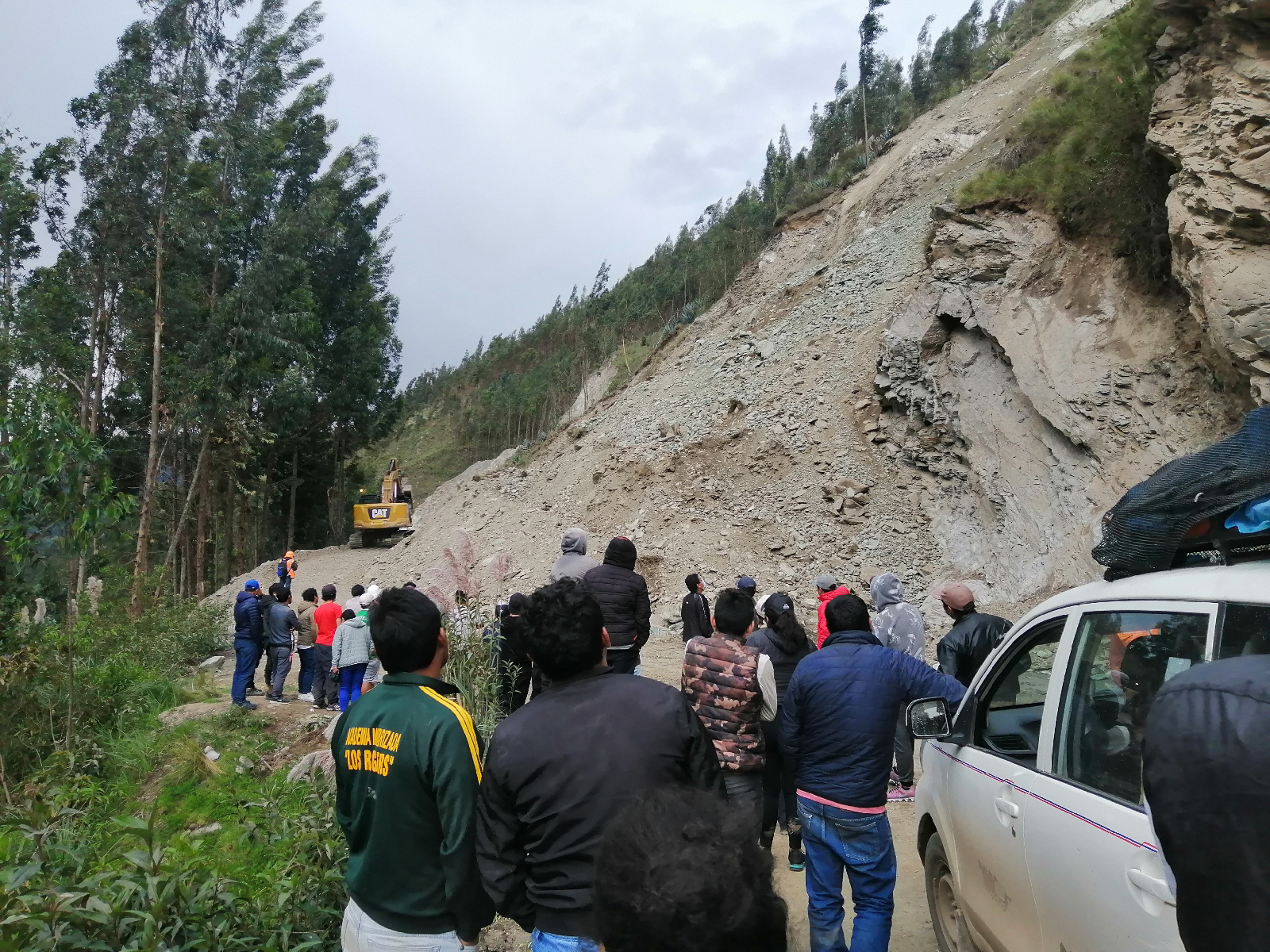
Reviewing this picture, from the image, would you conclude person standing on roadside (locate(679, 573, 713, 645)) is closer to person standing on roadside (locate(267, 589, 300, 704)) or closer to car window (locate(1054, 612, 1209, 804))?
person standing on roadside (locate(267, 589, 300, 704))

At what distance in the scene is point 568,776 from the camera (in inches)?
88.7

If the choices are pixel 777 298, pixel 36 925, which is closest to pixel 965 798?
pixel 36 925

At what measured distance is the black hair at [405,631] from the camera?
2645 mm

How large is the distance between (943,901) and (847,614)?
4.55 feet

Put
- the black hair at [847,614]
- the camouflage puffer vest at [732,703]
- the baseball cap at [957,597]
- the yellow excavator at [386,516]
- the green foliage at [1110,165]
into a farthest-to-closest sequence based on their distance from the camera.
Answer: the yellow excavator at [386,516], the green foliage at [1110,165], the baseball cap at [957,597], the camouflage puffer vest at [732,703], the black hair at [847,614]

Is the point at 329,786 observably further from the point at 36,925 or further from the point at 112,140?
the point at 112,140

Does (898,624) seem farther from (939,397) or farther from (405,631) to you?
(939,397)

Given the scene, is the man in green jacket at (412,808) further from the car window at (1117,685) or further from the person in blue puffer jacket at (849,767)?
the car window at (1117,685)

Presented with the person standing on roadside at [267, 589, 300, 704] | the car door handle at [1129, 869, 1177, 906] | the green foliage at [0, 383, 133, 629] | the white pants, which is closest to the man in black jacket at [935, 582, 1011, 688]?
the car door handle at [1129, 869, 1177, 906]

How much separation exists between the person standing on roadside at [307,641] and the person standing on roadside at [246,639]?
2.12 feet

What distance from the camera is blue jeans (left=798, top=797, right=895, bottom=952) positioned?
3.57 meters

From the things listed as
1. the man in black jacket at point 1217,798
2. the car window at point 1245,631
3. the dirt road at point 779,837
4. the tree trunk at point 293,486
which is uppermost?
the tree trunk at point 293,486

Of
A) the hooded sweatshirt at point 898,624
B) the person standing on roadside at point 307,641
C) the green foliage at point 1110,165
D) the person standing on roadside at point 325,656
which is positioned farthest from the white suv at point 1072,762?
the green foliage at point 1110,165

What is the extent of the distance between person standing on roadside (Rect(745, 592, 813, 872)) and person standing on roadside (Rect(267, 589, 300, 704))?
24.7ft
